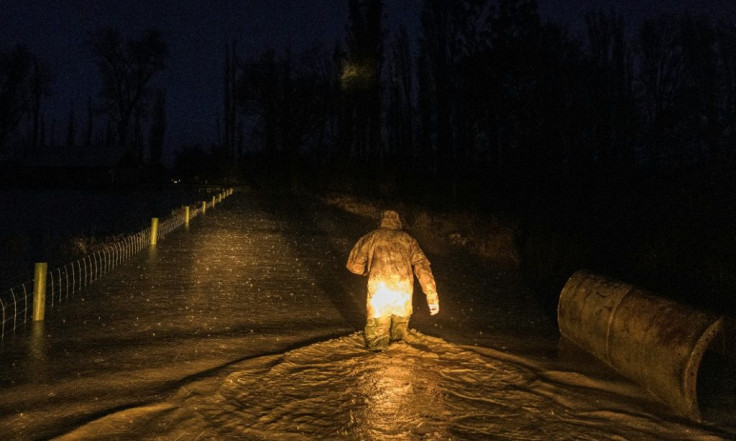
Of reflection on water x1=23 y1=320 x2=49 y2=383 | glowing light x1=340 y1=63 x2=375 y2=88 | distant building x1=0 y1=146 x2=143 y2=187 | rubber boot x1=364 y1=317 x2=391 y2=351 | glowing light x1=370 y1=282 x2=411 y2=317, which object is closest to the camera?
reflection on water x1=23 y1=320 x2=49 y2=383

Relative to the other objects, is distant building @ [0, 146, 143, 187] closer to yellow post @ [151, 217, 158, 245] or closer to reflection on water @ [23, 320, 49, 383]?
yellow post @ [151, 217, 158, 245]

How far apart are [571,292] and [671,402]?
2.31 m

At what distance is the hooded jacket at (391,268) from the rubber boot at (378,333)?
0.08 meters

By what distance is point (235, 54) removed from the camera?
66562mm

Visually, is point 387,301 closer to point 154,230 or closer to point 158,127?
point 154,230

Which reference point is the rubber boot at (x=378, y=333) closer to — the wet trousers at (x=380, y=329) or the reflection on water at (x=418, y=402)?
the wet trousers at (x=380, y=329)

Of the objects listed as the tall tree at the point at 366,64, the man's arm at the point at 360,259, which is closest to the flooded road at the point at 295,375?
the man's arm at the point at 360,259

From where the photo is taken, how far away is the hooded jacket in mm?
6672

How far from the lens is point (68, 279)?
35.3ft

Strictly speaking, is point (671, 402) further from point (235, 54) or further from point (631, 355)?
point (235, 54)

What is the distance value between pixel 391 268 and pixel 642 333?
278cm

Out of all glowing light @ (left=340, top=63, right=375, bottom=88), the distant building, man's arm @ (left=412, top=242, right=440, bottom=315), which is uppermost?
glowing light @ (left=340, top=63, right=375, bottom=88)

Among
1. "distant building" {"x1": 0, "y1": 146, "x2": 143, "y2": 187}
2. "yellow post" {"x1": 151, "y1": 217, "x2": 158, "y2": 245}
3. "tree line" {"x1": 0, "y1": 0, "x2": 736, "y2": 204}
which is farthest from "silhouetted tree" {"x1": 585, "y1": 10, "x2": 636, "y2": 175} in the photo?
"distant building" {"x1": 0, "y1": 146, "x2": 143, "y2": 187}

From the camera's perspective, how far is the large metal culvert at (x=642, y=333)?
5281 mm
